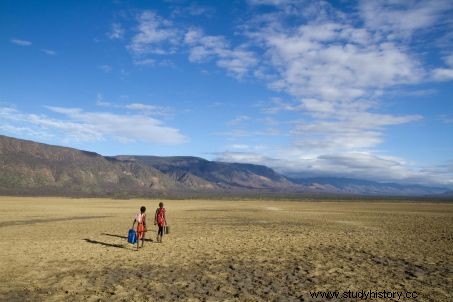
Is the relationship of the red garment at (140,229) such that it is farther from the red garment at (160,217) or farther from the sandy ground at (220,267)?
the red garment at (160,217)

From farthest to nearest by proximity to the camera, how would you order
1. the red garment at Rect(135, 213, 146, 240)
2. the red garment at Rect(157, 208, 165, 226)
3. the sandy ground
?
1. the red garment at Rect(157, 208, 165, 226)
2. the red garment at Rect(135, 213, 146, 240)
3. the sandy ground

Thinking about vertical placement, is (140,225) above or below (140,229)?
above

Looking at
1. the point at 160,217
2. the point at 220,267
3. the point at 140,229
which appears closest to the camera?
the point at 220,267

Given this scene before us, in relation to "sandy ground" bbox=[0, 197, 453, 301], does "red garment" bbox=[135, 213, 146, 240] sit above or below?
above

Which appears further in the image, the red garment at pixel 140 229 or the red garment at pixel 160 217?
the red garment at pixel 160 217

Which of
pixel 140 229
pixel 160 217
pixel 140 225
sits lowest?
pixel 140 229

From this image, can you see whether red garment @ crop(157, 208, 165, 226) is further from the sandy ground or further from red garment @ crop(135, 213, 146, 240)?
red garment @ crop(135, 213, 146, 240)

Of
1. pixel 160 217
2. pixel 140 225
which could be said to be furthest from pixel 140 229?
pixel 160 217

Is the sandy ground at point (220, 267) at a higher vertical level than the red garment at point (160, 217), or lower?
lower

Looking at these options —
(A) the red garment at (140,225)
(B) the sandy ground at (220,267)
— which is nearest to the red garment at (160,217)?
(B) the sandy ground at (220,267)

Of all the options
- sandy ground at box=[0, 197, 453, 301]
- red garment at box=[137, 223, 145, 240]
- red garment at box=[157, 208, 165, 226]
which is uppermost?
red garment at box=[157, 208, 165, 226]

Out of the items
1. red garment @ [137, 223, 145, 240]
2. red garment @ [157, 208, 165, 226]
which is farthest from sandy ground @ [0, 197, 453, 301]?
red garment @ [157, 208, 165, 226]

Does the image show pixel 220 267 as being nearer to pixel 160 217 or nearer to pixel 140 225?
pixel 140 225

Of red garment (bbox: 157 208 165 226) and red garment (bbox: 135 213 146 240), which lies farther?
red garment (bbox: 157 208 165 226)
